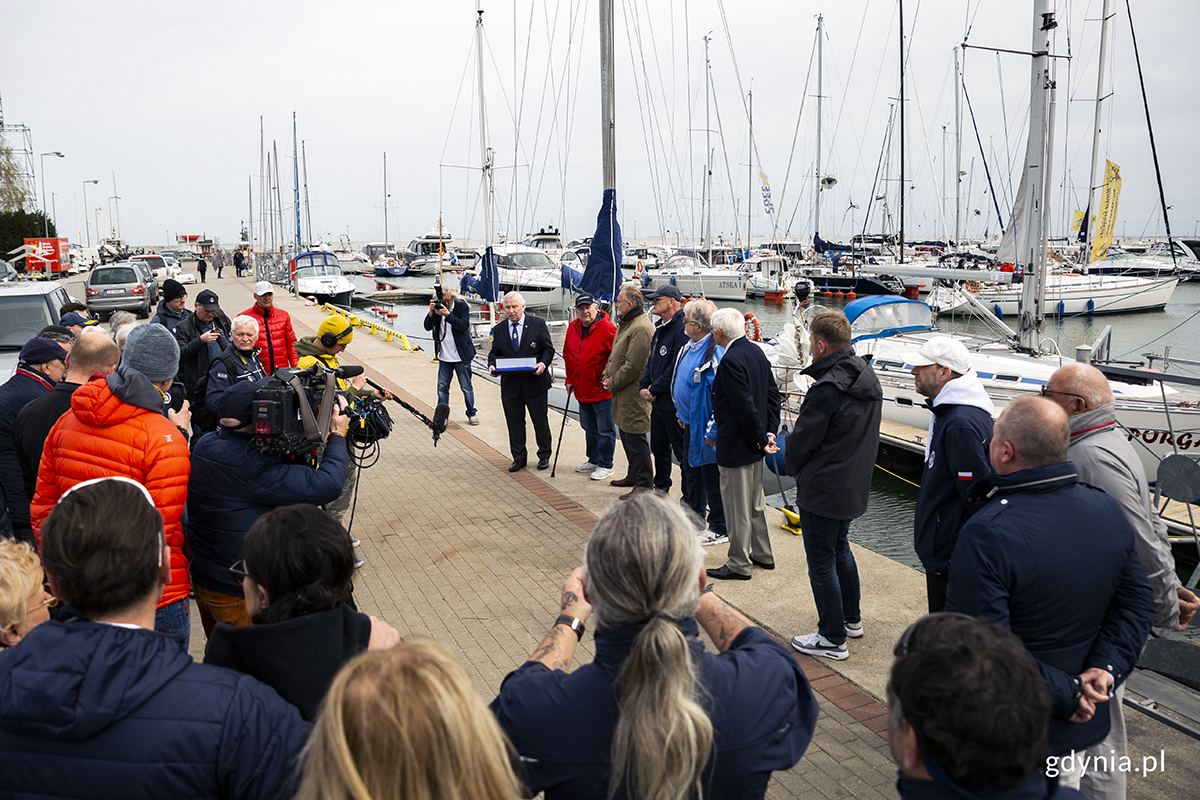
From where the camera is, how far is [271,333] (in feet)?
25.1

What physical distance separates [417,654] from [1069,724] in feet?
7.32

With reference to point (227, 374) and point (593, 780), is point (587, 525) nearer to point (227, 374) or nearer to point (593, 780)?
point (227, 374)

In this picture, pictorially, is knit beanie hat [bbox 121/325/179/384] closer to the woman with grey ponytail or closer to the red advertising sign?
the woman with grey ponytail

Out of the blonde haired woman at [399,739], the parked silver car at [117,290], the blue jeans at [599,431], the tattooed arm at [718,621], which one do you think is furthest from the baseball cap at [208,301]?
the parked silver car at [117,290]

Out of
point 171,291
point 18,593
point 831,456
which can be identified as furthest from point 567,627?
point 171,291

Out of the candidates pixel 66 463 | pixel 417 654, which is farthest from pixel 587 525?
pixel 417 654

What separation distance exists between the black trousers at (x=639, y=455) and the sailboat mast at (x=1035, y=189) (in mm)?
6871

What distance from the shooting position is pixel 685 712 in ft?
5.20

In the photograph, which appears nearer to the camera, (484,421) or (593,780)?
(593,780)

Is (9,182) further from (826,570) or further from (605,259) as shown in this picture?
(826,570)

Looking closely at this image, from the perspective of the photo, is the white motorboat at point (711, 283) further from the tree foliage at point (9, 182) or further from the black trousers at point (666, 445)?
the tree foliage at point (9, 182)

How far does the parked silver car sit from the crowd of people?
68.1ft

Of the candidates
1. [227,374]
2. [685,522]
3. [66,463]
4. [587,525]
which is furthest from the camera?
[587,525]

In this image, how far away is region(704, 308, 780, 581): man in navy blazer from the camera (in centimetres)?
524
